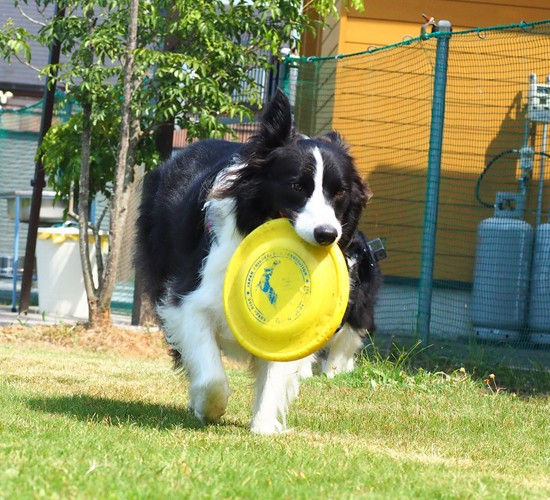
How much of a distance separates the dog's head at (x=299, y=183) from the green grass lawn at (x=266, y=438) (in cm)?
98

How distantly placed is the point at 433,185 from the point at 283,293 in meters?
3.69

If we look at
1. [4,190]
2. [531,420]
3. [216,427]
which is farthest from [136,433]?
[4,190]

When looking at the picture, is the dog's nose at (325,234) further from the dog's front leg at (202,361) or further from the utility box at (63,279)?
the utility box at (63,279)

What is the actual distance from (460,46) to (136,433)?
6765 mm

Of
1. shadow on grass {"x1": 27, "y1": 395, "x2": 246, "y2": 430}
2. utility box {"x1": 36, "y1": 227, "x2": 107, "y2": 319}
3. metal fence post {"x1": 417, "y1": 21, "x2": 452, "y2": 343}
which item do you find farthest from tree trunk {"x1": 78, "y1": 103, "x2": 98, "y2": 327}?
shadow on grass {"x1": 27, "y1": 395, "x2": 246, "y2": 430}

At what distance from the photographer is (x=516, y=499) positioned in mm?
3521

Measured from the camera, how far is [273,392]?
5.05m

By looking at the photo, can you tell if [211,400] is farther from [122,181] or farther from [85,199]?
[85,199]

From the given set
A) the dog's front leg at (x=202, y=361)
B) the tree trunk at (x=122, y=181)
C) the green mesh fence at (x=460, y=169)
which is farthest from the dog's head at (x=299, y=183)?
the tree trunk at (x=122, y=181)

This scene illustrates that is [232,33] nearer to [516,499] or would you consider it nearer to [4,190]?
[4,190]

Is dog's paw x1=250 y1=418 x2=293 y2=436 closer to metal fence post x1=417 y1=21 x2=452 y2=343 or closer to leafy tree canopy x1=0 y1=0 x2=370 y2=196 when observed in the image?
metal fence post x1=417 y1=21 x2=452 y2=343

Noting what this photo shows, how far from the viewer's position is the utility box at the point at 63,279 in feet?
36.4

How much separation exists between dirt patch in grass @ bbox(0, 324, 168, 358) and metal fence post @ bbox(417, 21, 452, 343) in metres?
2.15

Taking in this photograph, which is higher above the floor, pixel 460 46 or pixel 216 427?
pixel 460 46
